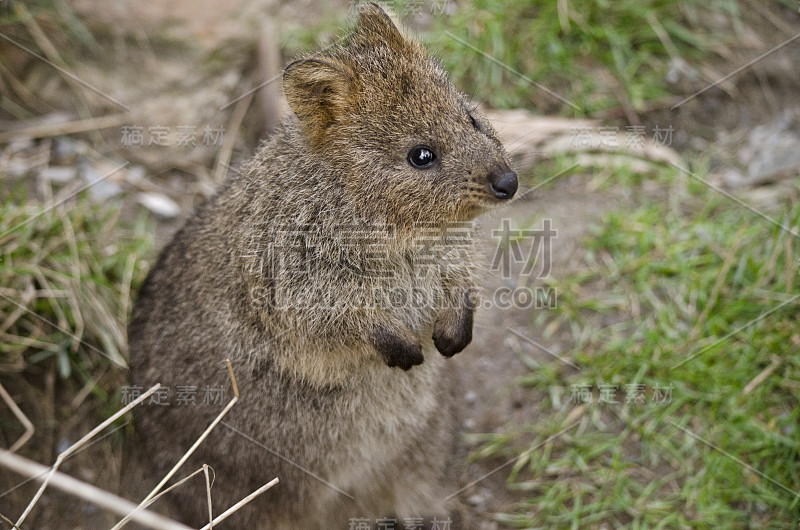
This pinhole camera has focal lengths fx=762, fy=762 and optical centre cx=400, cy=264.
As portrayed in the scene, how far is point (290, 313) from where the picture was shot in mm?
3285

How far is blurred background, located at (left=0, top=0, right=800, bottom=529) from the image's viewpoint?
14.2ft

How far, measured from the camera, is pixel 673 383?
451 cm

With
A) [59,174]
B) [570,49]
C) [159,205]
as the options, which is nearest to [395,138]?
[159,205]

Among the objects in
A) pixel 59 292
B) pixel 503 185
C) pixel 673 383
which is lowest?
pixel 673 383

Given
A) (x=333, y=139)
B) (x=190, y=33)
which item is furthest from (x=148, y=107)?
(x=333, y=139)

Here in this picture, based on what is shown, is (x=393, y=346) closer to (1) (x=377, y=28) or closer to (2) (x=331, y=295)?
(2) (x=331, y=295)

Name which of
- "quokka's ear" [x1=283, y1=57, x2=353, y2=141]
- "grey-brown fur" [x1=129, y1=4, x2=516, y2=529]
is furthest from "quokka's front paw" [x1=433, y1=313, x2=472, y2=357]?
"quokka's ear" [x1=283, y1=57, x2=353, y2=141]

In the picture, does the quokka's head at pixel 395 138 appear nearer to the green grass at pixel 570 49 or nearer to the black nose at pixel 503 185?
the black nose at pixel 503 185

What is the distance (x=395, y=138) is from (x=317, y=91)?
379 millimetres

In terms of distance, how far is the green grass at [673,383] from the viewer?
164 inches

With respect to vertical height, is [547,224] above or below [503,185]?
below

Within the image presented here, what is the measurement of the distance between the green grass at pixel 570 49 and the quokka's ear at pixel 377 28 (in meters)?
2.49

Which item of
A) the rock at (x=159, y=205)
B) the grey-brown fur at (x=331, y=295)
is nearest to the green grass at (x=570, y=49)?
the rock at (x=159, y=205)

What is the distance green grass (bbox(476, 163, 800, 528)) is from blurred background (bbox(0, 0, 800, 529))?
0.05 feet
